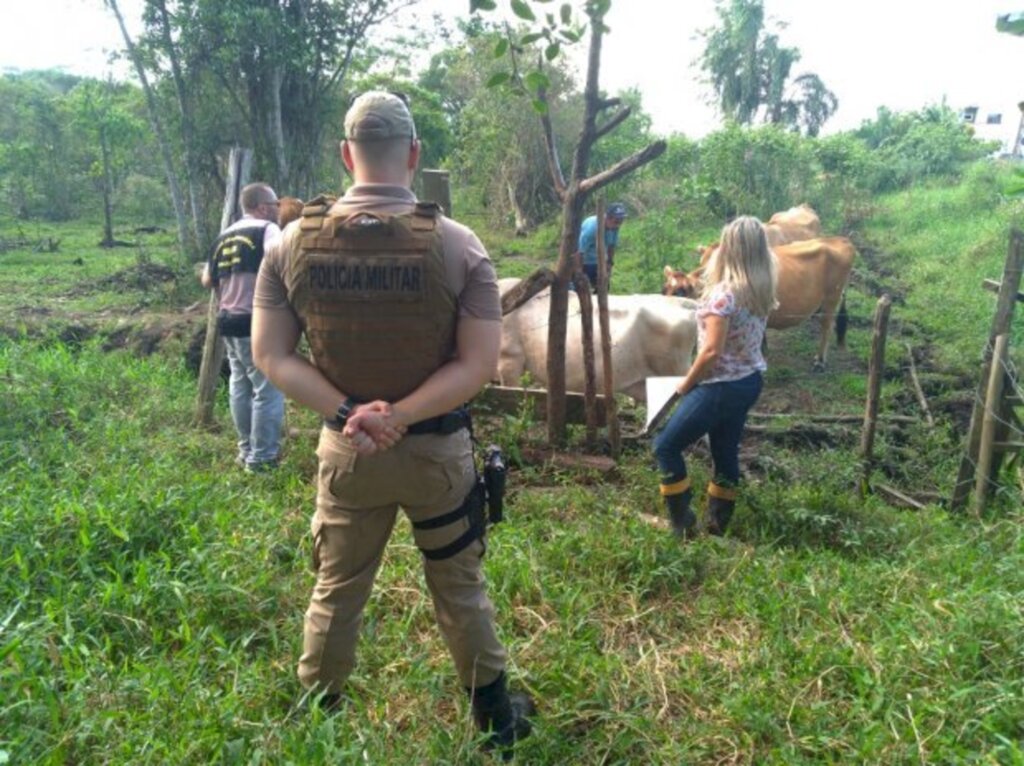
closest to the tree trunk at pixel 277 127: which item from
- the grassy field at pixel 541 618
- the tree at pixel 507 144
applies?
the tree at pixel 507 144

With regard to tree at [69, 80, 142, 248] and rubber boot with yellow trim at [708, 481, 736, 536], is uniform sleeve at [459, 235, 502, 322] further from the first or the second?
tree at [69, 80, 142, 248]

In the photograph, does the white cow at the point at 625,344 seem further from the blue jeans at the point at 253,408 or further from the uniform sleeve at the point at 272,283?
the uniform sleeve at the point at 272,283

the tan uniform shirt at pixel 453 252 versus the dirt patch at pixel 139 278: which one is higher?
the tan uniform shirt at pixel 453 252

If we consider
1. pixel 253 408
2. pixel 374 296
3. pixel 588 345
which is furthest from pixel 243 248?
pixel 374 296

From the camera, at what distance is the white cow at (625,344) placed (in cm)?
558

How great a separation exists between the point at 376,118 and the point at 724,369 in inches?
84.0

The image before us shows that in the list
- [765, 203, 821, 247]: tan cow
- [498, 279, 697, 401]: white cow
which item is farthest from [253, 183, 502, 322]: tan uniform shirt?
[765, 203, 821, 247]: tan cow

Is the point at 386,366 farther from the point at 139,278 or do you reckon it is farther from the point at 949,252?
the point at 949,252

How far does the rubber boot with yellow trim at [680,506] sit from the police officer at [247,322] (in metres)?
2.32

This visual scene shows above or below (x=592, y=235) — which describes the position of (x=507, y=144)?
above

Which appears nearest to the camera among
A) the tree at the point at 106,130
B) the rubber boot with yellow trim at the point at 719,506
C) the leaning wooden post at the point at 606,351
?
the rubber boot with yellow trim at the point at 719,506

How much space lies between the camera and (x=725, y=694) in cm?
242

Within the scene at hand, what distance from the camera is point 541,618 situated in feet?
9.41

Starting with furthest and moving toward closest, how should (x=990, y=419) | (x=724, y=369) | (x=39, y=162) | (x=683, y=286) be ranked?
(x=39, y=162) < (x=683, y=286) < (x=990, y=419) < (x=724, y=369)
